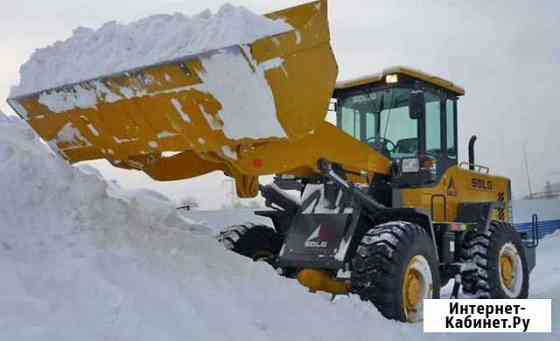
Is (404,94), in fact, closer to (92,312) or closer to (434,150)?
(434,150)

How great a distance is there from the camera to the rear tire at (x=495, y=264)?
7125mm

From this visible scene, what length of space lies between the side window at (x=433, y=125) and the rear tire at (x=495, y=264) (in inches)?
46.4

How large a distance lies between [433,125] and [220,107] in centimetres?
354

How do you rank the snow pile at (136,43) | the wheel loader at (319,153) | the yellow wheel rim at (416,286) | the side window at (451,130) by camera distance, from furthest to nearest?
the side window at (451,130) < the yellow wheel rim at (416,286) < the wheel loader at (319,153) < the snow pile at (136,43)

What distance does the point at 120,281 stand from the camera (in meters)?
4.36

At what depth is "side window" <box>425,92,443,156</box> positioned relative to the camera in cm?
732

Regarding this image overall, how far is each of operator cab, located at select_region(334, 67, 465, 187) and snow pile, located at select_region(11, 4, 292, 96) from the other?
2662 mm

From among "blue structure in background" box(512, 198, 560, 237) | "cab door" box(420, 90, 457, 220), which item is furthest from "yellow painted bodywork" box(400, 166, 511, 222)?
"blue structure in background" box(512, 198, 560, 237)

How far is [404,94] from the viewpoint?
7.23 meters

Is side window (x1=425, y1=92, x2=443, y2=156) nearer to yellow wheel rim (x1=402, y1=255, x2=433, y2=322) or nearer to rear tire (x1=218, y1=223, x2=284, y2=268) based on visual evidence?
yellow wheel rim (x1=402, y1=255, x2=433, y2=322)

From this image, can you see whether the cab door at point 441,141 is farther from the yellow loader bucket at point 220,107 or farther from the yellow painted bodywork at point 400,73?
the yellow loader bucket at point 220,107

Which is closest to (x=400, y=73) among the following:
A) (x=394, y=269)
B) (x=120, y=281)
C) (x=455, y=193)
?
(x=455, y=193)

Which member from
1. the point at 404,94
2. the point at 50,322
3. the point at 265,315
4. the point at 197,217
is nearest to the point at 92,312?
the point at 50,322

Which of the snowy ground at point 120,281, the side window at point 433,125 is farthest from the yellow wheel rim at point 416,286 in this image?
the side window at point 433,125
